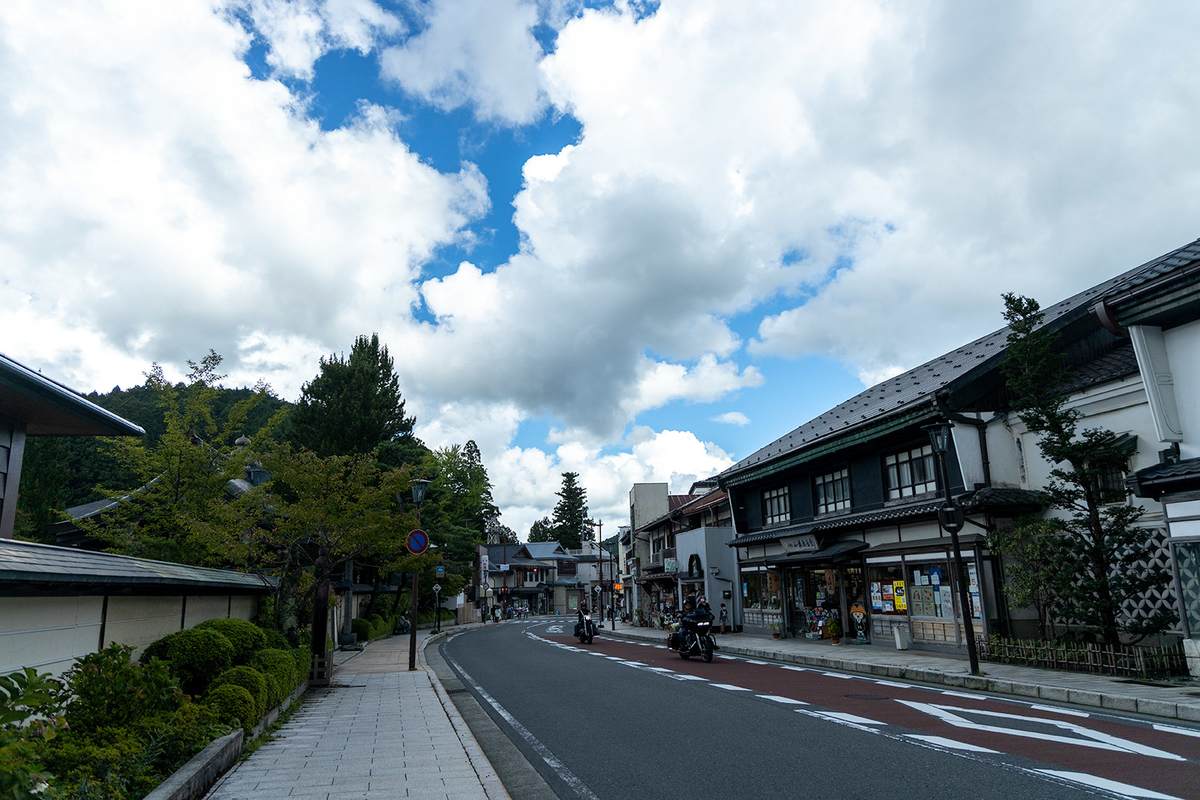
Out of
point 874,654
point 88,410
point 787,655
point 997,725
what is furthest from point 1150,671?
point 88,410

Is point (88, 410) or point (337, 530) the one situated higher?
point (88, 410)

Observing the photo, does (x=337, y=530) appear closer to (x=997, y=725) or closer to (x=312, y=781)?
(x=312, y=781)

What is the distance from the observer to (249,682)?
9109 millimetres

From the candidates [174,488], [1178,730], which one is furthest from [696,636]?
[174,488]

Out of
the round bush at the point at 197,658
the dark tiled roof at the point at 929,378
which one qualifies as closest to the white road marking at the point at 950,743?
the round bush at the point at 197,658

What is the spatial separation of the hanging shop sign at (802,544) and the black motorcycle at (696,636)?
6236 mm

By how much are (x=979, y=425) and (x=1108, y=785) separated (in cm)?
1443

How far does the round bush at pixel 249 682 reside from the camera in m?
8.92

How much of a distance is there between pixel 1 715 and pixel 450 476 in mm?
43112

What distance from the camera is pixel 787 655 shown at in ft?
64.3

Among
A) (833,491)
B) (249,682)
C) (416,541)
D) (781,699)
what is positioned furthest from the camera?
(833,491)

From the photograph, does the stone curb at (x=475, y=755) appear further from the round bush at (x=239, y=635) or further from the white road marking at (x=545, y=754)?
the round bush at (x=239, y=635)

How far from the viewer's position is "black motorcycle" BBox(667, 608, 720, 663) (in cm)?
1909

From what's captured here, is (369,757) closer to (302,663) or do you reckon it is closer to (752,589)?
(302,663)
